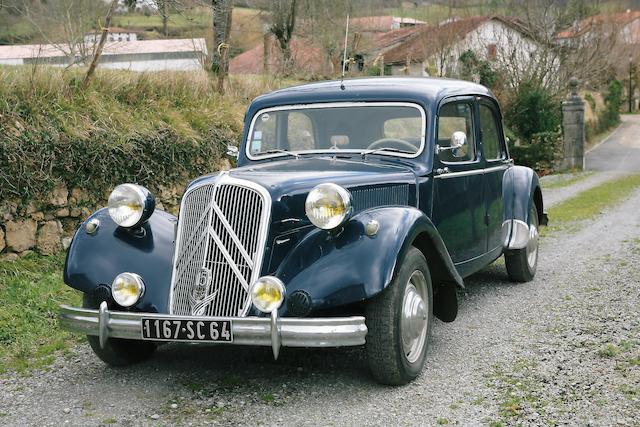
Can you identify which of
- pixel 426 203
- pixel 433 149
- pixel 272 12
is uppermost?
pixel 272 12

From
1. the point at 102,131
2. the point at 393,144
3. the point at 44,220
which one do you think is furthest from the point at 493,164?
the point at 44,220

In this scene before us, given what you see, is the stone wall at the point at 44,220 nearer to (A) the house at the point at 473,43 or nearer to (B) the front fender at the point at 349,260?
(B) the front fender at the point at 349,260

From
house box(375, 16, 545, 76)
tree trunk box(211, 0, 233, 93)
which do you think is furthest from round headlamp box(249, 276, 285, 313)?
house box(375, 16, 545, 76)

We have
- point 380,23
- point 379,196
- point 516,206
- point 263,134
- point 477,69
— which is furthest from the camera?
point 380,23

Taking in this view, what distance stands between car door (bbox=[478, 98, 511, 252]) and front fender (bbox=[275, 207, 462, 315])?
2.05 m

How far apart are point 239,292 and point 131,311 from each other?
0.71 metres

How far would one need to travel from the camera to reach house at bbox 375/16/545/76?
28297 millimetres

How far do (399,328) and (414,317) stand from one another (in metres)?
0.29

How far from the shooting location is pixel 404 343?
448cm

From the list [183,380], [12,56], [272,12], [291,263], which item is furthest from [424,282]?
Answer: [12,56]

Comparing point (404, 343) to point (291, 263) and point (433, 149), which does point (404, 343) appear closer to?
point (291, 263)

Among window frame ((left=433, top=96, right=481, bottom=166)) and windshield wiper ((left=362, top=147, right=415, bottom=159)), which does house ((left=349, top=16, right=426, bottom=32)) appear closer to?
window frame ((left=433, top=96, right=481, bottom=166))

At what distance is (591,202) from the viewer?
49.6ft

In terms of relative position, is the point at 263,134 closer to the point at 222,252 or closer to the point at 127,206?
the point at 127,206
